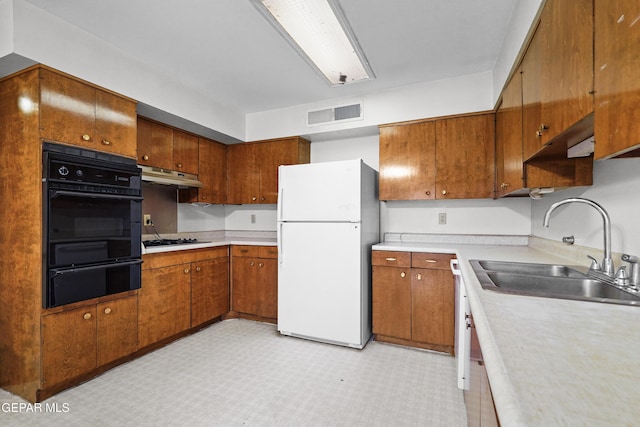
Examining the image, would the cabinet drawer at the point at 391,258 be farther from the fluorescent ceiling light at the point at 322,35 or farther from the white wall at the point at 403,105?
the fluorescent ceiling light at the point at 322,35

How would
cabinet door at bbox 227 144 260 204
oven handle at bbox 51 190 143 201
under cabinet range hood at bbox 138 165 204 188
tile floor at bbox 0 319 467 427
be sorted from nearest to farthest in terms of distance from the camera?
tile floor at bbox 0 319 467 427
oven handle at bbox 51 190 143 201
under cabinet range hood at bbox 138 165 204 188
cabinet door at bbox 227 144 260 204

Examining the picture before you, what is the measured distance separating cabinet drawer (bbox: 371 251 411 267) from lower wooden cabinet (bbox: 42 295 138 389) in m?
2.10

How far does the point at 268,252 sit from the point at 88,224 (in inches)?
65.6

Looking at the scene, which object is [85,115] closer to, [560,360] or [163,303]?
[163,303]

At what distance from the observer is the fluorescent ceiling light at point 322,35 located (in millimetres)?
1871

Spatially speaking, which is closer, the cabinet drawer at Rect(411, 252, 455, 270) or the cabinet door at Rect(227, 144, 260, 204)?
the cabinet drawer at Rect(411, 252, 455, 270)

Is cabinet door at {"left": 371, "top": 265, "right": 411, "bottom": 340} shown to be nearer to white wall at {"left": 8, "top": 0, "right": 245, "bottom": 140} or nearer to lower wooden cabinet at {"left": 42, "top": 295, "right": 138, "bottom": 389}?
lower wooden cabinet at {"left": 42, "top": 295, "right": 138, "bottom": 389}

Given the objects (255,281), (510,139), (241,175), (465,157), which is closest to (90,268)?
(255,281)

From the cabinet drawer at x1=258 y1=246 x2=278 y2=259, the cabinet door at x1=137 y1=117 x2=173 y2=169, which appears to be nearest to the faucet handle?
the cabinet drawer at x1=258 y1=246 x2=278 y2=259

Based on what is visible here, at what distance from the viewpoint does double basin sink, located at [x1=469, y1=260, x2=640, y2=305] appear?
3.86 ft

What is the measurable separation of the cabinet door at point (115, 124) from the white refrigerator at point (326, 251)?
1327 mm

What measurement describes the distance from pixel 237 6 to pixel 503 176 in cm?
224

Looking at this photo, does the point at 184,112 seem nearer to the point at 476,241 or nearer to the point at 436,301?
the point at 436,301

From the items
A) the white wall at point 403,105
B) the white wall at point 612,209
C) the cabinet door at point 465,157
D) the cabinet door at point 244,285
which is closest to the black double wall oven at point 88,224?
the cabinet door at point 244,285
